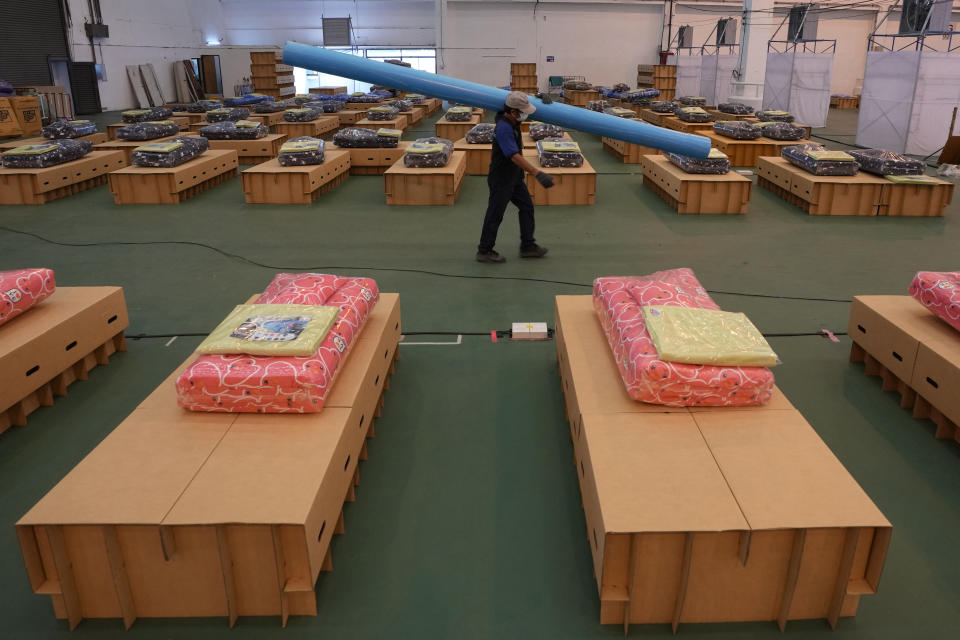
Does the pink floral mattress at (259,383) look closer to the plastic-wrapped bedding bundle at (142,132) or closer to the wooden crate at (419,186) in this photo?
the wooden crate at (419,186)

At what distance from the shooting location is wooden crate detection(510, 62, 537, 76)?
27.7 m

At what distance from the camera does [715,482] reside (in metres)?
2.88

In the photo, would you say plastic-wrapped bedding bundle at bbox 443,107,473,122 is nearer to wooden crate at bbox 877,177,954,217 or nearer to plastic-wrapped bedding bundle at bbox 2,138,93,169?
plastic-wrapped bedding bundle at bbox 2,138,93,169

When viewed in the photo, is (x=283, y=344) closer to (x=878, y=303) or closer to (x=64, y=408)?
(x=64, y=408)

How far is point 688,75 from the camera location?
2689 cm

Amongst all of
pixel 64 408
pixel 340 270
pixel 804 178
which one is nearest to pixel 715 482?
pixel 64 408

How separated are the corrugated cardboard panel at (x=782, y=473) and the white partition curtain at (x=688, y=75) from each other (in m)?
26.2

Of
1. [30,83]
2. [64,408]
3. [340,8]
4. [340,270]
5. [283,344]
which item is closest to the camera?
[283,344]

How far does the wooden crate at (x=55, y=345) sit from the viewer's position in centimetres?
420

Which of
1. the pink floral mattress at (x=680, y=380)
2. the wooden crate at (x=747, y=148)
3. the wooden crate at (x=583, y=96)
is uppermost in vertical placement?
the wooden crate at (x=583, y=96)

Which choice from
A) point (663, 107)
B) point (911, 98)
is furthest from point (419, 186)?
point (911, 98)

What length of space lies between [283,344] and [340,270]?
4.05 meters

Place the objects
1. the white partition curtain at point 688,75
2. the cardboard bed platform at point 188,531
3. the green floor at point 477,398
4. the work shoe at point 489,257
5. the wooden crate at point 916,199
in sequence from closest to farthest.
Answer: the cardboard bed platform at point 188,531
the green floor at point 477,398
the work shoe at point 489,257
the wooden crate at point 916,199
the white partition curtain at point 688,75

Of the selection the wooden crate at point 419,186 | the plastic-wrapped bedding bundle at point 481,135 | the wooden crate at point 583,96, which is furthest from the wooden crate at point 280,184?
the wooden crate at point 583,96
